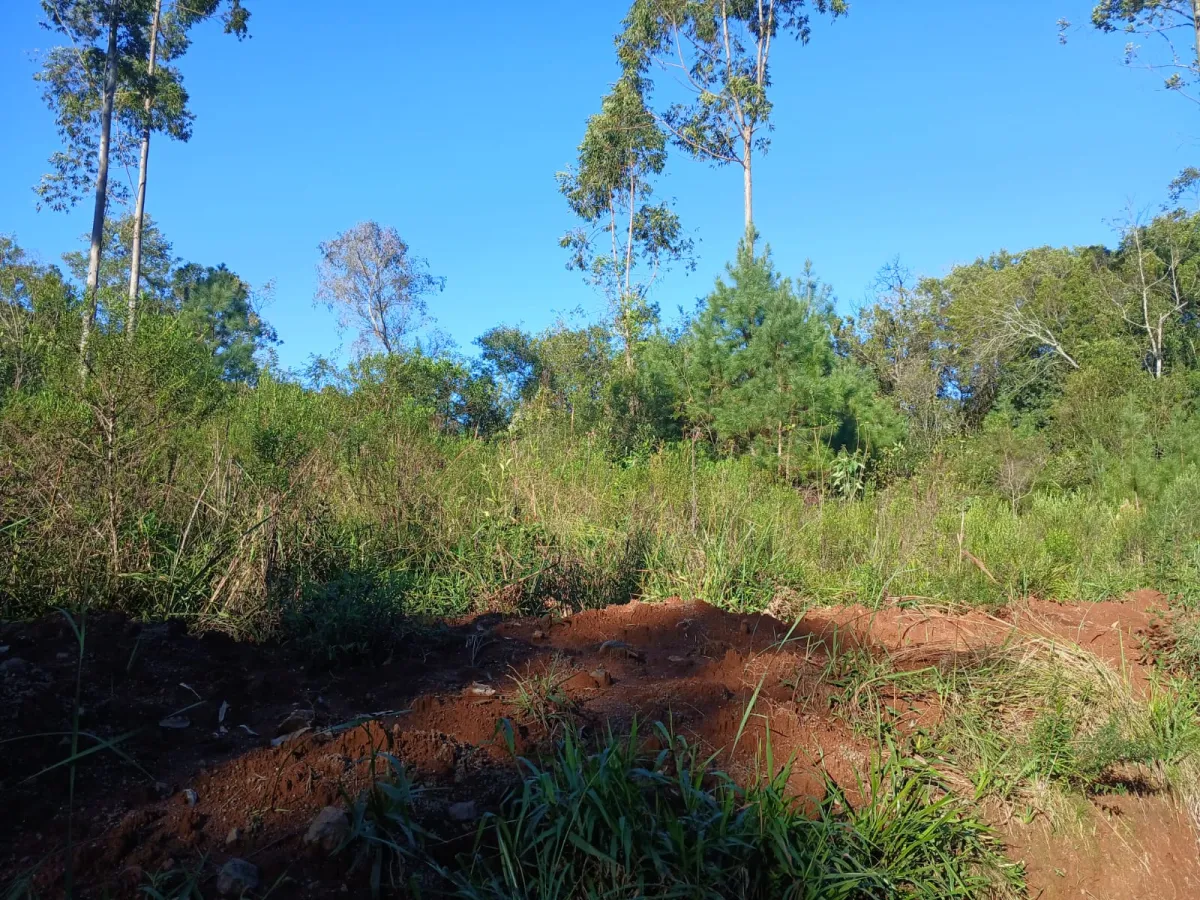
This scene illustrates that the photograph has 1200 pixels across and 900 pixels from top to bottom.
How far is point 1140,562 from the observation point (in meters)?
6.13

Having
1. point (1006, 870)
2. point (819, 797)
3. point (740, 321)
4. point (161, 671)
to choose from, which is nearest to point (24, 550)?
point (161, 671)

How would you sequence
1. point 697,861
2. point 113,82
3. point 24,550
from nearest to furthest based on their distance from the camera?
point 697,861 → point 24,550 → point 113,82

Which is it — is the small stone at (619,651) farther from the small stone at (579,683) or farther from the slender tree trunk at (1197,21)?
the slender tree trunk at (1197,21)

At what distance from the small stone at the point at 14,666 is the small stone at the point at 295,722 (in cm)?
95

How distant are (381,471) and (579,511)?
152 centimetres

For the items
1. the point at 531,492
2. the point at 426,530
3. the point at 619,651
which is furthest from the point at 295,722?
the point at 531,492

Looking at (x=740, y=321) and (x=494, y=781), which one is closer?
(x=494, y=781)

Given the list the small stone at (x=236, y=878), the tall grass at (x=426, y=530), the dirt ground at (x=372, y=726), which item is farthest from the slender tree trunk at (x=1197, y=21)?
the small stone at (x=236, y=878)

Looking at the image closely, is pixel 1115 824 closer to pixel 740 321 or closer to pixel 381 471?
pixel 381 471

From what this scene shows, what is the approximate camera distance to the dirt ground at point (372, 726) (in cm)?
211

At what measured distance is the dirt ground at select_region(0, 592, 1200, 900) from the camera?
211 centimetres

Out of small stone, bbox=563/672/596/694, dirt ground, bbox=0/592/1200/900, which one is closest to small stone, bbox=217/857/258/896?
dirt ground, bbox=0/592/1200/900

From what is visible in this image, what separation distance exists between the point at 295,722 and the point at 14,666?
103 centimetres

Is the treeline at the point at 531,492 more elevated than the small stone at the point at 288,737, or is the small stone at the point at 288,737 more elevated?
the treeline at the point at 531,492
